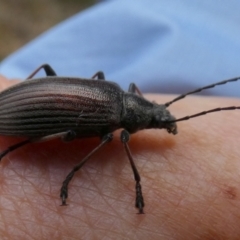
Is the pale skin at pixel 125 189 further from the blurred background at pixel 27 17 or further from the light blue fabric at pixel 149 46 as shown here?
the blurred background at pixel 27 17

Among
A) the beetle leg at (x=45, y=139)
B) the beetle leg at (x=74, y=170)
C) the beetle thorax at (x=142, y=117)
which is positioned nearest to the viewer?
the beetle leg at (x=74, y=170)

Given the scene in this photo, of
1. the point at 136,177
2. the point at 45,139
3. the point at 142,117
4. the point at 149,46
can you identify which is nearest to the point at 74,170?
the point at 45,139

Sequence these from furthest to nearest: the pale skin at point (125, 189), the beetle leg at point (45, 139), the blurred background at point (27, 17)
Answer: the blurred background at point (27, 17) → the beetle leg at point (45, 139) → the pale skin at point (125, 189)

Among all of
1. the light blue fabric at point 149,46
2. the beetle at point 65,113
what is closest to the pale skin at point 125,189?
the beetle at point 65,113

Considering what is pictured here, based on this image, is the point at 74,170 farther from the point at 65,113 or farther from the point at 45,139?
the point at 65,113

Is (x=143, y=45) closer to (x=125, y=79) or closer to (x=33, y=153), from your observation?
(x=125, y=79)
